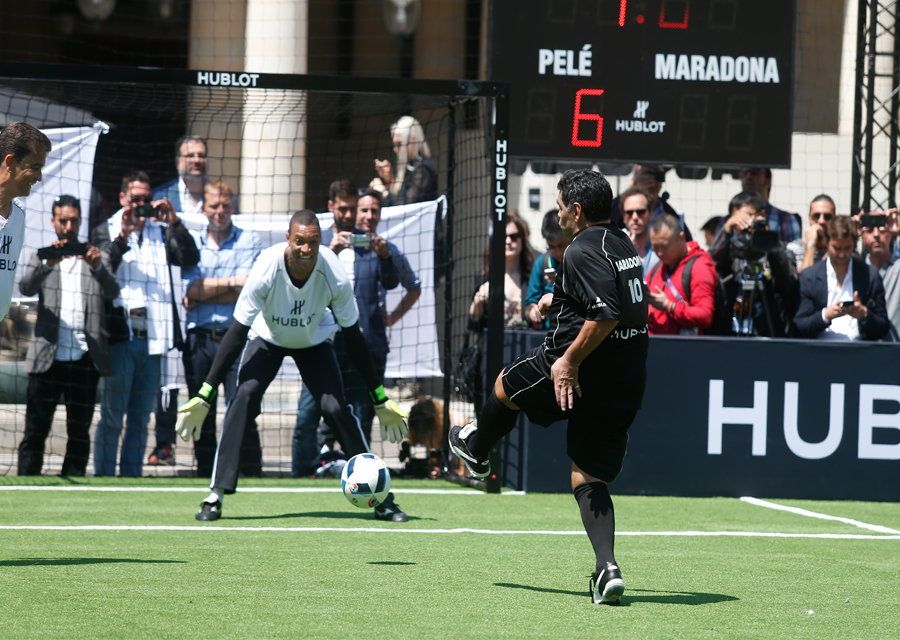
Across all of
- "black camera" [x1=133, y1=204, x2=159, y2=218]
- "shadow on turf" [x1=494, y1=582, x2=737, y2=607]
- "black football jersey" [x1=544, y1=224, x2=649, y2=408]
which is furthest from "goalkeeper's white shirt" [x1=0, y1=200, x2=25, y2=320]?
"black camera" [x1=133, y1=204, x2=159, y2=218]

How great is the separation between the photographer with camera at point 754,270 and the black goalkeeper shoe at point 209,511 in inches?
185

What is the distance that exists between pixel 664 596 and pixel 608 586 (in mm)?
539

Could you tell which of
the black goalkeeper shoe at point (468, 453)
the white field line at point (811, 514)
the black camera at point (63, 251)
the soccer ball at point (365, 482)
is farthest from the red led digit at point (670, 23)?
the black camera at point (63, 251)

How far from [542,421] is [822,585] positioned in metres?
1.72

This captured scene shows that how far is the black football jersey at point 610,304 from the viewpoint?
488 centimetres

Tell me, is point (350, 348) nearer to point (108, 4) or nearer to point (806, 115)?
point (108, 4)

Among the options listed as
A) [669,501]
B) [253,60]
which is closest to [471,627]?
[669,501]

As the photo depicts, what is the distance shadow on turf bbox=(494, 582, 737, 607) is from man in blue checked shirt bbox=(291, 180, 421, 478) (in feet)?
15.7

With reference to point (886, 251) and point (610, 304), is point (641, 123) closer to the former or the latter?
point (886, 251)

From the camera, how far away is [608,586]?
4812mm

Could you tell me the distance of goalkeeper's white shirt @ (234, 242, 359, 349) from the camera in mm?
7566

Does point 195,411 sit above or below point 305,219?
below

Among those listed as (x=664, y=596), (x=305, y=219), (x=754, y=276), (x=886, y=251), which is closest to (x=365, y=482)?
(x=305, y=219)

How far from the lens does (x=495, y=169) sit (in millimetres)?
9117
